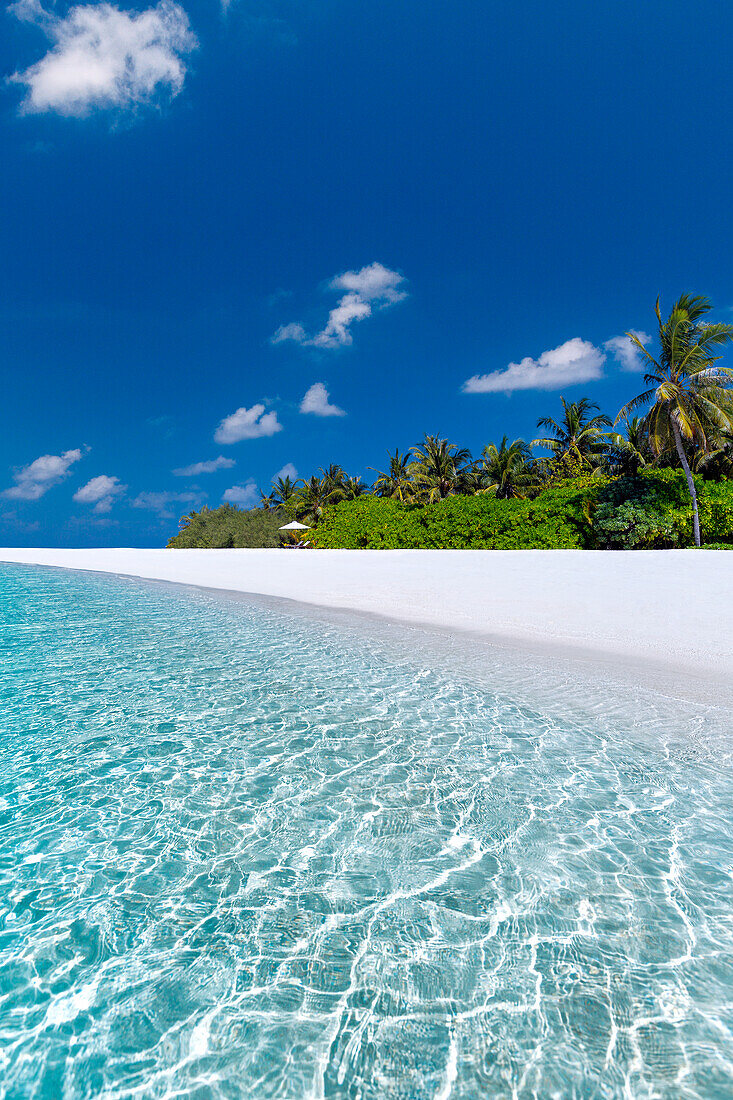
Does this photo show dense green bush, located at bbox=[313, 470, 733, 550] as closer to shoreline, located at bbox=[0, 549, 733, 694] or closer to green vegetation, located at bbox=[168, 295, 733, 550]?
green vegetation, located at bbox=[168, 295, 733, 550]

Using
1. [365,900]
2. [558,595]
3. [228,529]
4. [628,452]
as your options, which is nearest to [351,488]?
[228,529]

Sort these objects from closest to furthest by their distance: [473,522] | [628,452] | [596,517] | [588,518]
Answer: [596,517], [588,518], [473,522], [628,452]

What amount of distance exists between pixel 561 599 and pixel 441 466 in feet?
79.7

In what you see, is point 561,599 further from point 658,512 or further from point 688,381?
point 688,381

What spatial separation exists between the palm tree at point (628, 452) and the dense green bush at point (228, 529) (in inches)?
928

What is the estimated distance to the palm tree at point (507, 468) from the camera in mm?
29078

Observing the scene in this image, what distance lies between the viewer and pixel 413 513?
70.3ft

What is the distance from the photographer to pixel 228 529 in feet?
133

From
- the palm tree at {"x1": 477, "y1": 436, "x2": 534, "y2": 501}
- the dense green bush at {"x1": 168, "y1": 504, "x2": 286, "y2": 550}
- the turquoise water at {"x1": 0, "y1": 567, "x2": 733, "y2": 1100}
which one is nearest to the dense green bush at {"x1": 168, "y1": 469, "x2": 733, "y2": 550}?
the palm tree at {"x1": 477, "y1": 436, "x2": 534, "y2": 501}

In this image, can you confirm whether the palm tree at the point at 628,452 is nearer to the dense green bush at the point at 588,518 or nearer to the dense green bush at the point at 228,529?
the dense green bush at the point at 588,518

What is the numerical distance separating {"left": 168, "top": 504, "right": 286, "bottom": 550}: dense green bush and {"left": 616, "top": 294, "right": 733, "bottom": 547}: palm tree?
26.8 metres

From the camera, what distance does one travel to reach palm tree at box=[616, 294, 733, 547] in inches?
741

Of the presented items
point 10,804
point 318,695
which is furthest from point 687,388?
point 10,804

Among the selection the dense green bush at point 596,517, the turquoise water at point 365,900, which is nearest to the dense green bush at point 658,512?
the dense green bush at point 596,517
